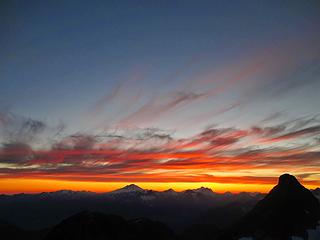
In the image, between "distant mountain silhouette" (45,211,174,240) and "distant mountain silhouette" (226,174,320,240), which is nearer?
"distant mountain silhouette" (226,174,320,240)

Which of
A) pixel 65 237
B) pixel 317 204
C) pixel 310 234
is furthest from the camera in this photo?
pixel 317 204

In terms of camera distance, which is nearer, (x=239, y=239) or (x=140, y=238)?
(x=239, y=239)

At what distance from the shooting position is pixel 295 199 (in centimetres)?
19500

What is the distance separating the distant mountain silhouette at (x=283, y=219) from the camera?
16888 centimetres

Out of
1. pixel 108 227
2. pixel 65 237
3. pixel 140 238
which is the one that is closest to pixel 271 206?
pixel 140 238

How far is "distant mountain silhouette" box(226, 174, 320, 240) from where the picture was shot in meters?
169

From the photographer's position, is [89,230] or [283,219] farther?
[89,230]

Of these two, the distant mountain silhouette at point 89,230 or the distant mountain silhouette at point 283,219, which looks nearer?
the distant mountain silhouette at point 283,219

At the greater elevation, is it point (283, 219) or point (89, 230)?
point (283, 219)

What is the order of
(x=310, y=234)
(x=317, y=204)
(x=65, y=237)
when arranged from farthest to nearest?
(x=317, y=204)
(x=65, y=237)
(x=310, y=234)

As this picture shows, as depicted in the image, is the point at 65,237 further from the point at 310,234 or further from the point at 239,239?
the point at 310,234

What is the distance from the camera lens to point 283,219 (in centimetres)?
17675

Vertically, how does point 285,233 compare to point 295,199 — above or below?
below

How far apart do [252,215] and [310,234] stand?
35917mm
